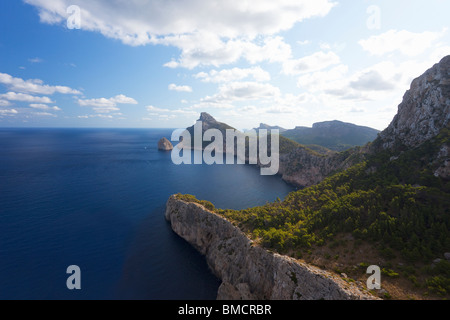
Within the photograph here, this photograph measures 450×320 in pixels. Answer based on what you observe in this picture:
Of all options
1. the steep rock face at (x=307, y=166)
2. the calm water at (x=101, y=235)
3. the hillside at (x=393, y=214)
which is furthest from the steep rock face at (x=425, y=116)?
the calm water at (x=101, y=235)

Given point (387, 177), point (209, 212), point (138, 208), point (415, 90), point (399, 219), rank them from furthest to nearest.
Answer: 1. point (138, 208)
2. point (415, 90)
3. point (209, 212)
4. point (387, 177)
5. point (399, 219)

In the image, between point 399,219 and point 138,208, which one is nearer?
point 399,219

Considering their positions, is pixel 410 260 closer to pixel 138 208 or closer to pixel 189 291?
pixel 189 291

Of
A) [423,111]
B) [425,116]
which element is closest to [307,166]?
[423,111]

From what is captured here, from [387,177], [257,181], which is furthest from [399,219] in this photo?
[257,181]

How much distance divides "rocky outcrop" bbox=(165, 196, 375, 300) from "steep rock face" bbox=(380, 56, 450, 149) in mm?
45034

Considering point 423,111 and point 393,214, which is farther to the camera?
point 423,111

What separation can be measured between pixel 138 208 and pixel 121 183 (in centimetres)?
3383

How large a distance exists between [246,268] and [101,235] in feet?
137

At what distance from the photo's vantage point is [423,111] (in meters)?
47.9

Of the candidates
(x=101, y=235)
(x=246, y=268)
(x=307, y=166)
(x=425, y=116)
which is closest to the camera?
(x=246, y=268)

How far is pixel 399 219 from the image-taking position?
30969 mm

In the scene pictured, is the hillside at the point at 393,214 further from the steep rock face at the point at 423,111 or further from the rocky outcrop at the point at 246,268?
the rocky outcrop at the point at 246,268

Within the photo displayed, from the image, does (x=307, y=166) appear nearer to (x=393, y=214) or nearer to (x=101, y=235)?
(x=393, y=214)
